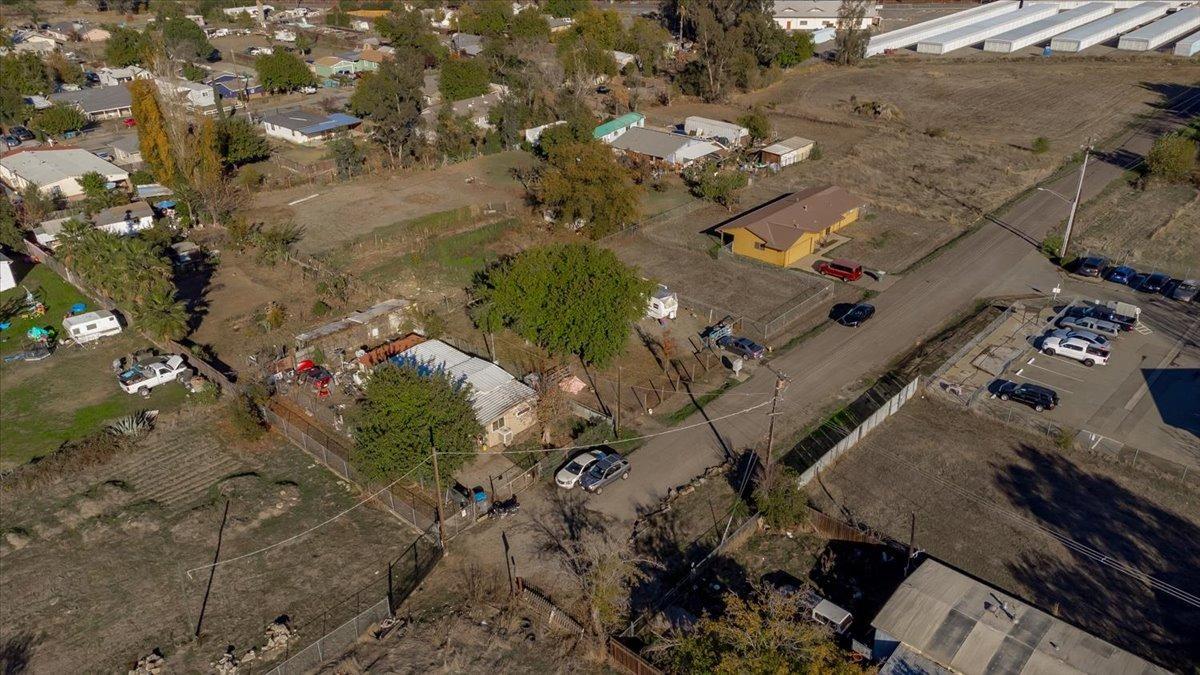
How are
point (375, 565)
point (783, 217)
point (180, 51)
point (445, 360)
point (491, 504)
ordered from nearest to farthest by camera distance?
1. point (375, 565)
2. point (491, 504)
3. point (445, 360)
4. point (783, 217)
5. point (180, 51)

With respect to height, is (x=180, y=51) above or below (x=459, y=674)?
above

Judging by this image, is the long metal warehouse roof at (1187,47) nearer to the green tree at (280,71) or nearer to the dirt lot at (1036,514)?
the dirt lot at (1036,514)

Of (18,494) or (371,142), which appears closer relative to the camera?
(18,494)

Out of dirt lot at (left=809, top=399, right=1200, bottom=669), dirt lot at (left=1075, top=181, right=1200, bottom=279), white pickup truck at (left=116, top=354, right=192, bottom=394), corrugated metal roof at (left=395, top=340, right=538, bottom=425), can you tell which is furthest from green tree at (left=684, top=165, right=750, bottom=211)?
white pickup truck at (left=116, top=354, right=192, bottom=394)

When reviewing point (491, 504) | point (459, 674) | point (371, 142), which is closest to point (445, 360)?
point (491, 504)

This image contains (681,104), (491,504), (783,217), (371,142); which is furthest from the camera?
(681,104)

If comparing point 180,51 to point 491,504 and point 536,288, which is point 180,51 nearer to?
point 536,288

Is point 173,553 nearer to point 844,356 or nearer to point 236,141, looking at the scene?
point 844,356
